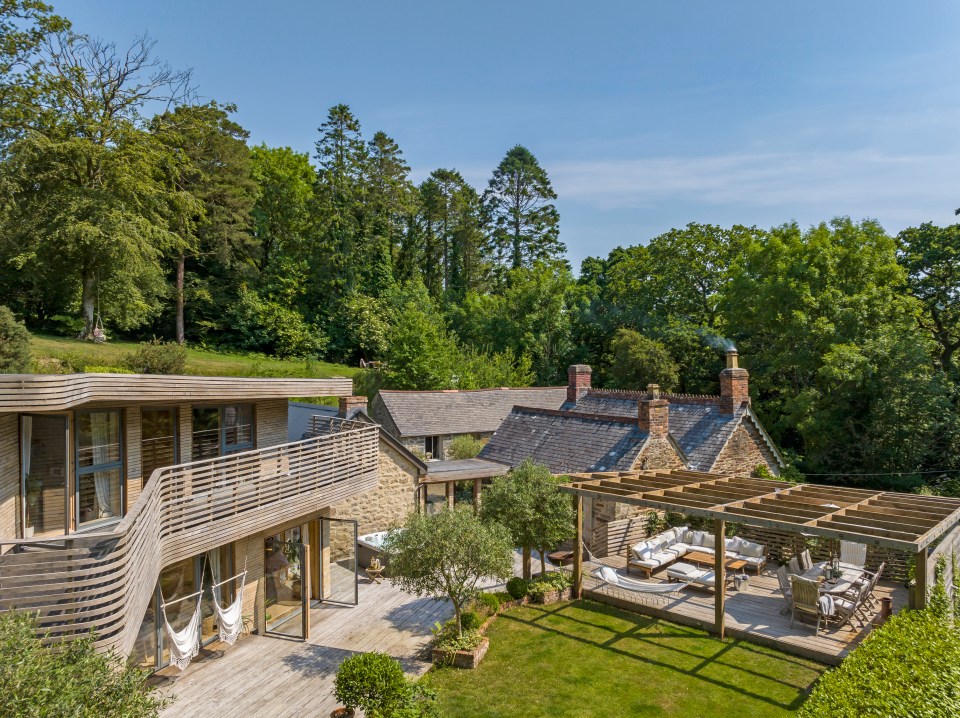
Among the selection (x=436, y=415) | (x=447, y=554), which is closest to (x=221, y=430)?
(x=447, y=554)

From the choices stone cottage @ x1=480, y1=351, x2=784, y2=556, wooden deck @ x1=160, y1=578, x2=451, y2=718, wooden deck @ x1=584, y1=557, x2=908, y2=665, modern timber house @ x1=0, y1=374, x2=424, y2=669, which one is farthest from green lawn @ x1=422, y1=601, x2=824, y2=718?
stone cottage @ x1=480, y1=351, x2=784, y2=556

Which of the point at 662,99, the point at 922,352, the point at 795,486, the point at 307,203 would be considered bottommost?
the point at 795,486

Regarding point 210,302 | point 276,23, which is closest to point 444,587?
point 276,23

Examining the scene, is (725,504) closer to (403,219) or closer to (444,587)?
(444,587)

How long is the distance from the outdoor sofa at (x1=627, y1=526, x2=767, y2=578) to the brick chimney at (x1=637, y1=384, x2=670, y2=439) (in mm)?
3253

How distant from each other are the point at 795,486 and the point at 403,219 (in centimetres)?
4825

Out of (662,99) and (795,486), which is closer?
(795,486)

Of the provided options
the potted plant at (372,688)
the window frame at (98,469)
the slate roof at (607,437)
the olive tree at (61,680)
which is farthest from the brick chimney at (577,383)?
the olive tree at (61,680)

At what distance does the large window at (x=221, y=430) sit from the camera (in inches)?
500

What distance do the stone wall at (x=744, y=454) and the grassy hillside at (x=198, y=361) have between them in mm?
19101

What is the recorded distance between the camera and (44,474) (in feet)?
31.0

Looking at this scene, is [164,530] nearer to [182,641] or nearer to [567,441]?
[182,641]

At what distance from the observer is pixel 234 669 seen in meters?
11.9

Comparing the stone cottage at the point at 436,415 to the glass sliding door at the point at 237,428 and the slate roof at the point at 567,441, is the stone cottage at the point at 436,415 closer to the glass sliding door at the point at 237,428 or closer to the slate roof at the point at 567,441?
the slate roof at the point at 567,441
